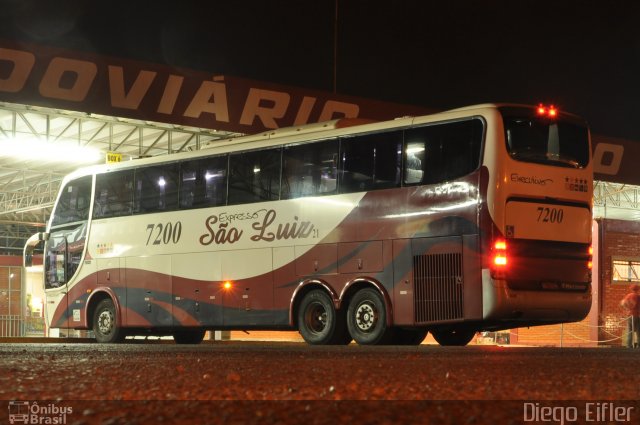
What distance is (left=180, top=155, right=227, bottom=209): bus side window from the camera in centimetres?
1798

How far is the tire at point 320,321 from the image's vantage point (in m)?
15.8

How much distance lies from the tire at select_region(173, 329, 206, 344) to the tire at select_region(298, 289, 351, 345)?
13.6ft

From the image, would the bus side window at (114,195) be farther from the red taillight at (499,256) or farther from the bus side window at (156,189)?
the red taillight at (499,256)

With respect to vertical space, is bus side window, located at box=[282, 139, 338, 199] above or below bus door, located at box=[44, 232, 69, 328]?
above

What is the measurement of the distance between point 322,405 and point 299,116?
19072mm

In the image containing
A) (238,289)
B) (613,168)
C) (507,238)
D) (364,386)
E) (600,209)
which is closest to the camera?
(364,386)

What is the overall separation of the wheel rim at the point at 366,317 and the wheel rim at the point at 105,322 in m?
6.37

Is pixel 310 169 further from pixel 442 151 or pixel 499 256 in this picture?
pixel 499 256

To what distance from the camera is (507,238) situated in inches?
564

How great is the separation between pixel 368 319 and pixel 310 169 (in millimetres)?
Result: 2727

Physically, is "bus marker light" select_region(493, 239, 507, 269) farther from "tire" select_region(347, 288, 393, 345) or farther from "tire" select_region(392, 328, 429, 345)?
"tire" select_region(392, 328, 429, 345)

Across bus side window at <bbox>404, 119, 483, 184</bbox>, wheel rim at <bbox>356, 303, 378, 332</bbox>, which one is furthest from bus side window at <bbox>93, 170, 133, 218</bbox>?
bus side window at <bbox>404, 119, 483, 184</bbox>

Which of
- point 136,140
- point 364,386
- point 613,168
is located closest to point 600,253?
point 613,168

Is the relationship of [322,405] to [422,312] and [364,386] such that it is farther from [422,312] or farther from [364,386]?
[422,312]
